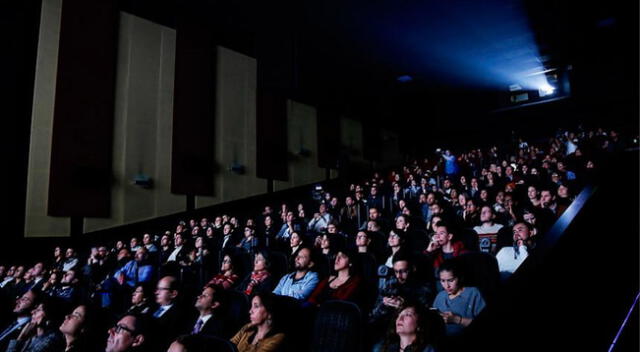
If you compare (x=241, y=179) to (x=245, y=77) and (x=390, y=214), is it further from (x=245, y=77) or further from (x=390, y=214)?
(x=390, y=214)

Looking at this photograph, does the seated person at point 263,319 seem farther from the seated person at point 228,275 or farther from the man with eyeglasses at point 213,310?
the seated person at point 228,275

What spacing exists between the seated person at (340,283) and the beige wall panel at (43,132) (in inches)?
169

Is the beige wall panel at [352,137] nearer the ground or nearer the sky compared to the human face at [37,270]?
nearer the sky

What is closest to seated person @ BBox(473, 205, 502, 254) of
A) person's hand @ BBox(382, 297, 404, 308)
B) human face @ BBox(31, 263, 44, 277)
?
person's hand @ BBox(382, 297, 404, 308)

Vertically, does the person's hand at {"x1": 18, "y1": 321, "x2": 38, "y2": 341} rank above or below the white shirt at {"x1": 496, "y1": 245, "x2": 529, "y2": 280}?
below

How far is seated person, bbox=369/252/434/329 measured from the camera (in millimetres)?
1787

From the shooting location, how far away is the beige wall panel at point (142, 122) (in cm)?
572

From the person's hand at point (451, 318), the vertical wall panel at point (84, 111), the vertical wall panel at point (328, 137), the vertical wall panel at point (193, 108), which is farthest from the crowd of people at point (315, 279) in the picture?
the vertical wall panel at point (328, 137)

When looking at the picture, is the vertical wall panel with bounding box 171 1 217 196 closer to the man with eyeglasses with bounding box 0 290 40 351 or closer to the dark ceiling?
the dark ceiling

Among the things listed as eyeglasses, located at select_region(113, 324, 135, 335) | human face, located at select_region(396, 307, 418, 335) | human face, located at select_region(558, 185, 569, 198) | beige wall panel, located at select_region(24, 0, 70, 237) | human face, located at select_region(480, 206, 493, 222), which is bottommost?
eyeglasses, located at select_region(113, 324, 135, 335)

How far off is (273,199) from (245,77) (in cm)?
204

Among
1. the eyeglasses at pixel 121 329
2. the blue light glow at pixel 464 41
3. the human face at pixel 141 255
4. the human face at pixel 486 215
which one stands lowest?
the eyeglasses at pixel 121 329

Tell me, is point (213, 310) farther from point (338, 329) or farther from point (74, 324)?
point (338, 329)

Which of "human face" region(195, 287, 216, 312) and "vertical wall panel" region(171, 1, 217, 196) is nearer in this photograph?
"human face" region(195, 287, 216, 312)
